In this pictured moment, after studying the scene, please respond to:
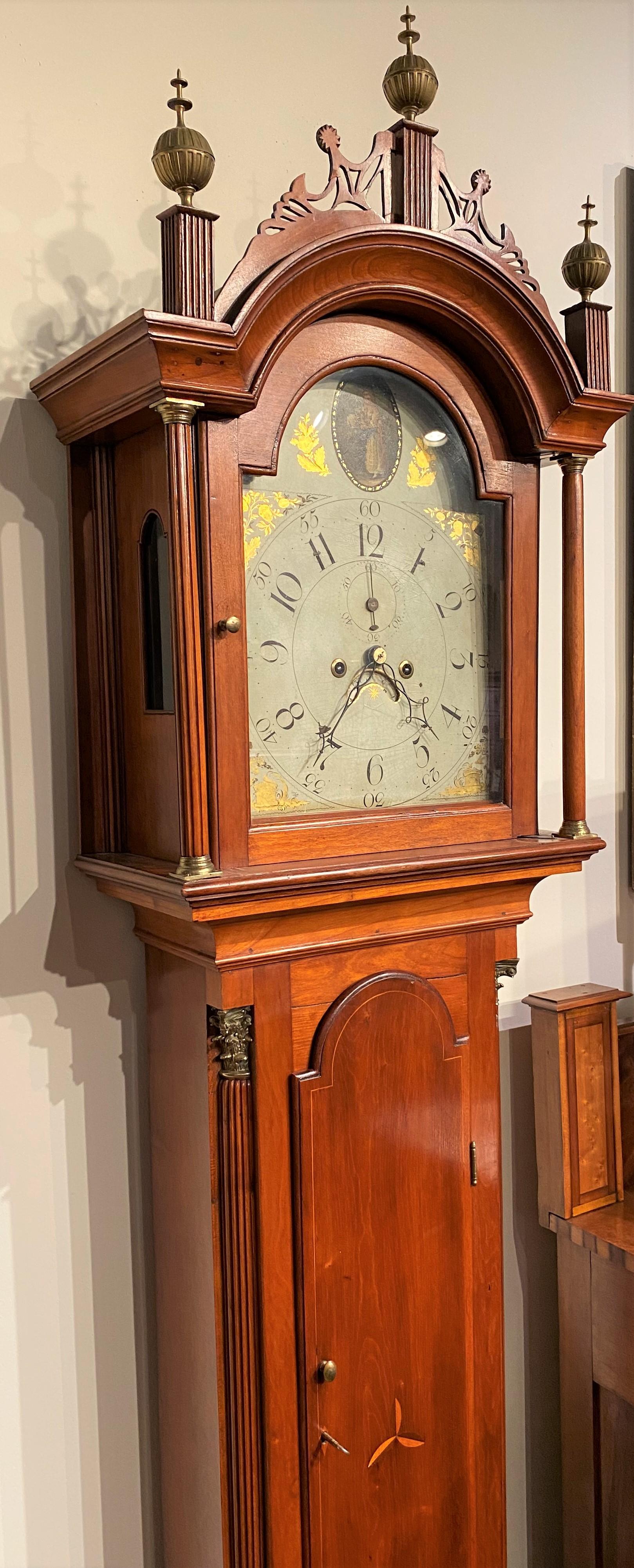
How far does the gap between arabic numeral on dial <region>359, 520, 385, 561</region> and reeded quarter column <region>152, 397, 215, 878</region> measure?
0.20m

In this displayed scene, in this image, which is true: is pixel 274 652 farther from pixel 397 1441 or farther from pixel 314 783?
pixel 397 1441

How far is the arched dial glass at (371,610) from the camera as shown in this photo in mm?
1098

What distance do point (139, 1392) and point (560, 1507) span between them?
2.66 ft

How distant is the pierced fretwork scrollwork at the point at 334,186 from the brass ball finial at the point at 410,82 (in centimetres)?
3

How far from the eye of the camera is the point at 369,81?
146 centimetres

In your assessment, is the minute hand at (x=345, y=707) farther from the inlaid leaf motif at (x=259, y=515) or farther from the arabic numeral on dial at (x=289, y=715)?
the inlaid leaf motif at (x=259, y=515)

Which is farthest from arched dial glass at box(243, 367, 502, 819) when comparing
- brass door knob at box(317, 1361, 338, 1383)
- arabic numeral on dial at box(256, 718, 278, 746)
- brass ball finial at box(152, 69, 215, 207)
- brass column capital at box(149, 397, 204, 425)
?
brass door knob at box(317, 1361, 338, 1383)

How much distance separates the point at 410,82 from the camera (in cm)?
109

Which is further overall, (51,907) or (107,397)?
(51,907)

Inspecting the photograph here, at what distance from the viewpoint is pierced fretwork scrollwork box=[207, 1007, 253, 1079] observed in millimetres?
1096

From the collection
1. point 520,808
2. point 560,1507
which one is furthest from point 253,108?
point 560,1507

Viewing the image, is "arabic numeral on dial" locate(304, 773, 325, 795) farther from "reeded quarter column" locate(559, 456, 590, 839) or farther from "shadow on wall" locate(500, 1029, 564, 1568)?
"shadow on wall" locate(500, 1029, 564, 1568)

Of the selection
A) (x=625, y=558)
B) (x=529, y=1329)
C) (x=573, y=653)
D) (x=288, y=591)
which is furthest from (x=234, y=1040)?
(x=625, y=558)

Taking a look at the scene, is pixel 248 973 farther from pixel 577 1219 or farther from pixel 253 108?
pixel 253 108
